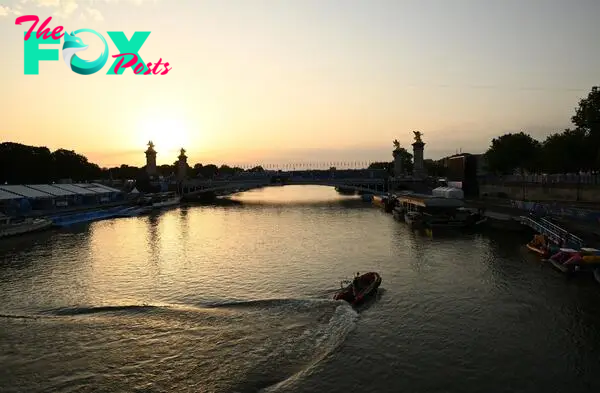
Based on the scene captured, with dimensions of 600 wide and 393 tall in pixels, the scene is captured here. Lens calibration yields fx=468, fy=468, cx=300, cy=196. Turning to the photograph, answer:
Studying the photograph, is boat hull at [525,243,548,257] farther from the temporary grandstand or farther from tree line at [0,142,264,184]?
tree line at [0,142,264,184]

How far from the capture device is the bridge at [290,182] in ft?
427

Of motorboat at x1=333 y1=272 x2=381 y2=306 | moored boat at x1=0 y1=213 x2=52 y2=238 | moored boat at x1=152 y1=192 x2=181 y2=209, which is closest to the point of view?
motorboat at x1=333 y1=272 x2=381 y2=306

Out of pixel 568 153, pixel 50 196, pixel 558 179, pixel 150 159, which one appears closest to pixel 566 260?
pixel 558 179

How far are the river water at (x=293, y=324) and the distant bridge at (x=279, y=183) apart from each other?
80.2 meters

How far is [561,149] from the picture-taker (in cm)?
8244

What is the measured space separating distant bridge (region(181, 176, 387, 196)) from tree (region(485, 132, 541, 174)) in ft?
105

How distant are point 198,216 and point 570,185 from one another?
219 ft

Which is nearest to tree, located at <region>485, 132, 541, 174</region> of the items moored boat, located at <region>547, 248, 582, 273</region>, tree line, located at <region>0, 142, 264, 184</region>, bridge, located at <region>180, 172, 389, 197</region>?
bridge, located at <region>180, 172, 389, 197</region>

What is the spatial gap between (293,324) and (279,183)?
111 m

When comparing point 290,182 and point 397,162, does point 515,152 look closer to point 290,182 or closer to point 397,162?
point 397,162

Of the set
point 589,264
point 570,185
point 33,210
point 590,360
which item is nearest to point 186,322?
point 590,360

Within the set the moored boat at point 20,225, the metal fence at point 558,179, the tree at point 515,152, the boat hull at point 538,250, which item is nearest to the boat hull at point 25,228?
the moored boat at point 20,225

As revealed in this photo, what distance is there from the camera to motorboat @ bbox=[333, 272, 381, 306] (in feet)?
96.0

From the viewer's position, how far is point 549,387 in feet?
60.8
